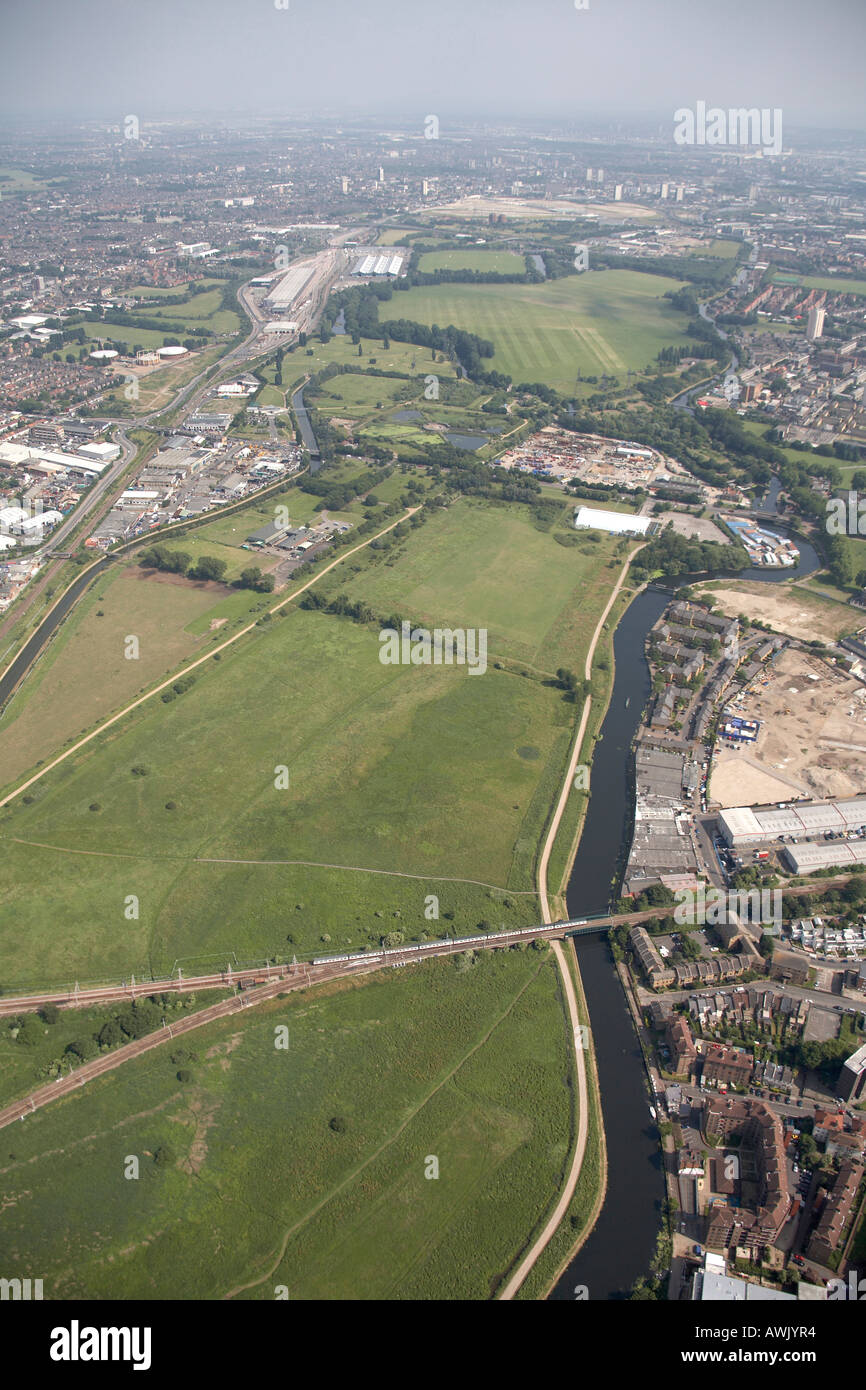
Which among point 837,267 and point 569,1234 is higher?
point 837,267

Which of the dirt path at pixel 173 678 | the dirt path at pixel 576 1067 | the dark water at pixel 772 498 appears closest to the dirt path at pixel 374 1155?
the dirt path at pixel 576 1067

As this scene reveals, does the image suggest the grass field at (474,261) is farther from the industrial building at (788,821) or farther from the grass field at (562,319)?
the industrial building at (788,821)

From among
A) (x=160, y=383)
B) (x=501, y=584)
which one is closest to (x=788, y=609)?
(x=501, y=584)

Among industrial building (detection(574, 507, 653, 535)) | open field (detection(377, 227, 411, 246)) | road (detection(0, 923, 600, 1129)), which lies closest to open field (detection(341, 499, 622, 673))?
industrial building (detection(574, 507, 653, 535))

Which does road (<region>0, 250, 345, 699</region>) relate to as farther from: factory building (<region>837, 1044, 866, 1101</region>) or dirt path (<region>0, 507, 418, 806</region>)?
factory building (<region>837, 1044, 866, 1101</region>)

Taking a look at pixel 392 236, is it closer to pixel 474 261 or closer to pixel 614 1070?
pixel 474 261

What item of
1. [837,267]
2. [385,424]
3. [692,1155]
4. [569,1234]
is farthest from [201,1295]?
[837,267]
